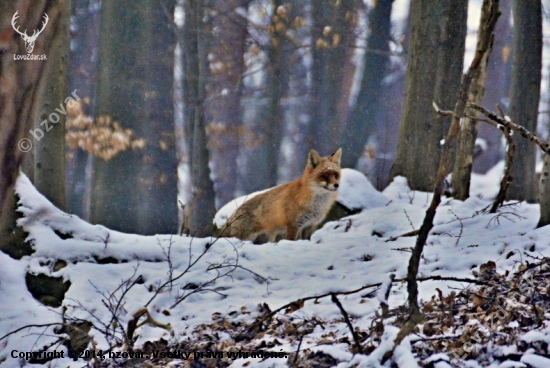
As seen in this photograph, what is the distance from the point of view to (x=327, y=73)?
25.4m

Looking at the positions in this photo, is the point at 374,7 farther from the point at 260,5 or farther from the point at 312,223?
the point at 312,223

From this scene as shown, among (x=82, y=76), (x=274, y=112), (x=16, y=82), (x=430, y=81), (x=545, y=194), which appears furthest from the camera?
(x=274, y=112)

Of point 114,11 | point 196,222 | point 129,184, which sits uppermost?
point 114,11

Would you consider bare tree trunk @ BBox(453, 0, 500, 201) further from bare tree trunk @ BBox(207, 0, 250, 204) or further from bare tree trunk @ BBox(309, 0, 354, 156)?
bare tree trunk @ BBox(309, 0, 354, 156)

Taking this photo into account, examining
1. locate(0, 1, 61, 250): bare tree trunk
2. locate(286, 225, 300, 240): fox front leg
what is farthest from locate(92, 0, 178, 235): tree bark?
locate(0, 1, 61, 250): bare tree trunk

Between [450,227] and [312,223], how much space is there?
2.62 metres

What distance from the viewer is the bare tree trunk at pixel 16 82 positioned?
93.0 inches

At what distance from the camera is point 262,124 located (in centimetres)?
2680

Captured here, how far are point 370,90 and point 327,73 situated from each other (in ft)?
7.99

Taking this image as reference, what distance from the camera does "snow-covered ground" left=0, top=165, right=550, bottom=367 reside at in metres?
5.29

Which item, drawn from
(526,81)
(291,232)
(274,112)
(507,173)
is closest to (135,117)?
(291,232)

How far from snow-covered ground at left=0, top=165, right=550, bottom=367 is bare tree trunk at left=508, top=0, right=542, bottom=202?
6646mm

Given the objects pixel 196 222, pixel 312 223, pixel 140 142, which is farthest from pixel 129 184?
pixel 312 223

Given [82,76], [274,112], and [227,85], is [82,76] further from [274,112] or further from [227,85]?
[274,112]
